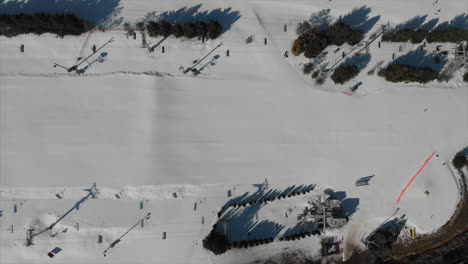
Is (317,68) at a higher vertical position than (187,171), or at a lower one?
higher

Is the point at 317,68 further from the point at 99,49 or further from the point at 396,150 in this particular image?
the point at 99,49

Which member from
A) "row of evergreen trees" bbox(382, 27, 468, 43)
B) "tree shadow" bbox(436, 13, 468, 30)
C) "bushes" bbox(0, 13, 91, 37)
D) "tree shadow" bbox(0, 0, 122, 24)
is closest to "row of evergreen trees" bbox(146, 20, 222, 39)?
"tree shadow" bbox(0, 0, 122, 24)

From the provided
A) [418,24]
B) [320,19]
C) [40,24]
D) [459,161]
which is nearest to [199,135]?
[320,19]

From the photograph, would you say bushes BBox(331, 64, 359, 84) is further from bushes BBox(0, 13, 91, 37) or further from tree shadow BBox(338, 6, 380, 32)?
bushes BBox(0, 13, 91, 37)

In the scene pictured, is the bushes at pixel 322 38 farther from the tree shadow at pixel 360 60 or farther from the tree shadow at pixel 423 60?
the tree shadow at pixel 423 60

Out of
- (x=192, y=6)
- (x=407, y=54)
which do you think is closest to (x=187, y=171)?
(x=192, y=6)

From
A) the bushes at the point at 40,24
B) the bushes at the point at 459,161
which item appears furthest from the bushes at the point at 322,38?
the bushes at the point at 40,24
